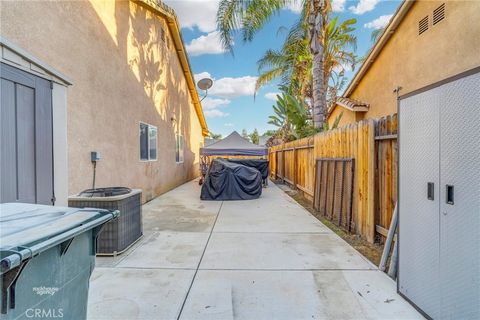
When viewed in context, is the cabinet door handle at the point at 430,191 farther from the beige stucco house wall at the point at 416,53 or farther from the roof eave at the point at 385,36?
the roof eave at the point at 385,36

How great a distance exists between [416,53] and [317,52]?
10.2 ft

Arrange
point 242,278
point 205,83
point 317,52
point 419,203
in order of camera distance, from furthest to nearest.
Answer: point 205,83 < point 317,52 < point 242,278 < point 419,203

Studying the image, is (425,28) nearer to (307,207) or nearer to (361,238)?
(307,207)

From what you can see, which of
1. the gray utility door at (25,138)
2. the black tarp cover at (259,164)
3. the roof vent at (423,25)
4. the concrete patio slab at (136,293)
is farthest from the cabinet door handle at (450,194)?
the black tarp cover at (259,164)

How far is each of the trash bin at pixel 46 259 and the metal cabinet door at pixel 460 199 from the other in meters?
2.83

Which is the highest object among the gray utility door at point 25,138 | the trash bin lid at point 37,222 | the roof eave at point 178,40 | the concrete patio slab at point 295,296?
the roof eave at point 178,40

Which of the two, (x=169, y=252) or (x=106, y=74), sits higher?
(x=106, y=74)

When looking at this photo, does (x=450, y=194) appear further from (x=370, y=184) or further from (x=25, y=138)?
(x=25, y=138)

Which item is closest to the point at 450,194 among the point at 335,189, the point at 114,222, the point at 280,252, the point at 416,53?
the point at 280,252

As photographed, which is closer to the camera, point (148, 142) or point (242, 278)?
point (242, 278)

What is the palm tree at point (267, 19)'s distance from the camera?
962cm

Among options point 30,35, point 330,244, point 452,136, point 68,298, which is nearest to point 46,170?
point 30,35

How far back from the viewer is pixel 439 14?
7781 millimetres

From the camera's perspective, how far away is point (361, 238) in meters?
4.91
